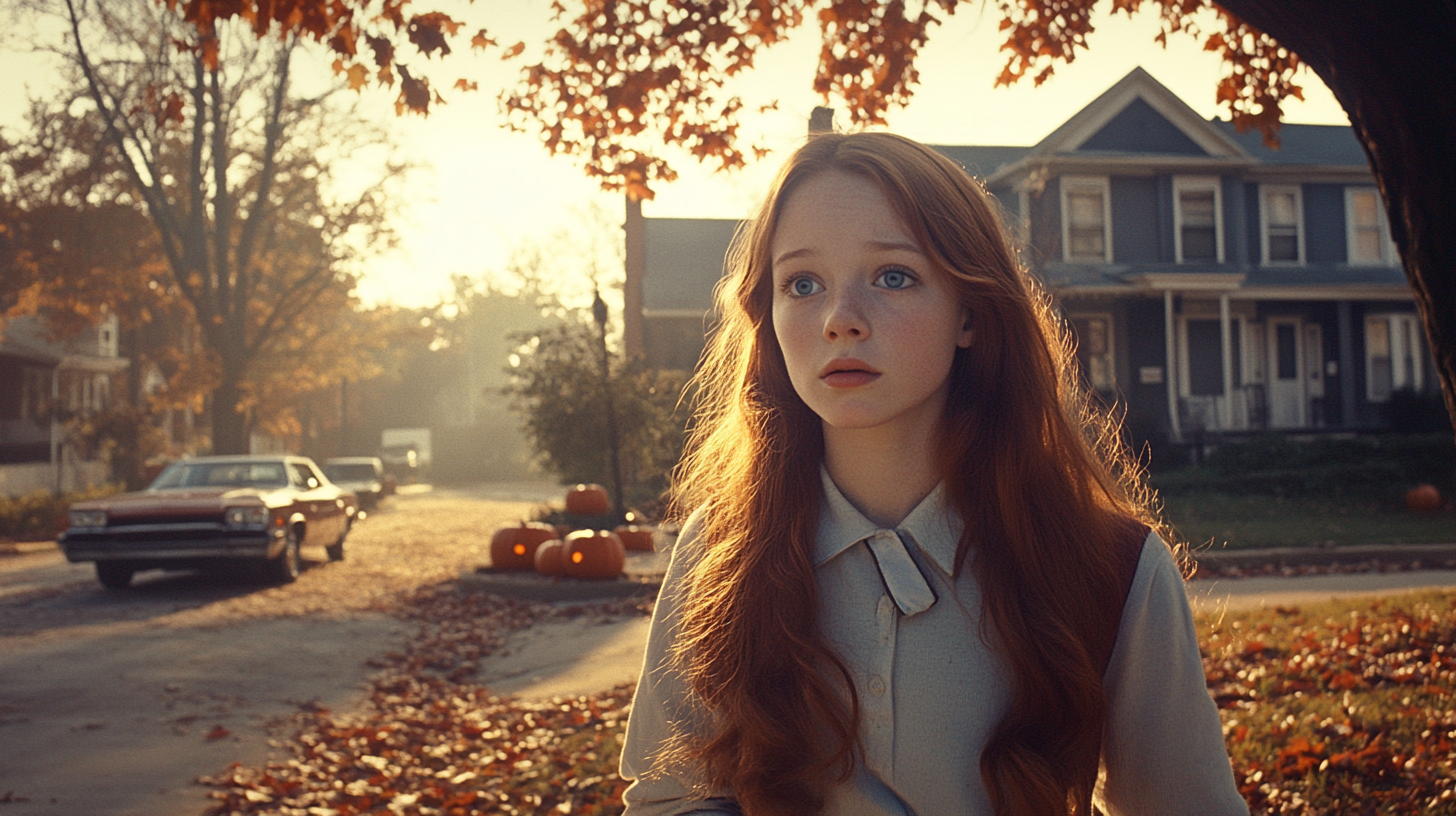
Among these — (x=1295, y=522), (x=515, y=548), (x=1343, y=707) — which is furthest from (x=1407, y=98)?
(x=1295, y=522)

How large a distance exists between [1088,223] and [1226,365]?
412 cm

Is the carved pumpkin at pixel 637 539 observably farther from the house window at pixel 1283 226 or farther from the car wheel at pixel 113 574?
the house window at pixel 1283 226

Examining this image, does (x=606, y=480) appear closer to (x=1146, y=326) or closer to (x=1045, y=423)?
(x=1146, y=326)

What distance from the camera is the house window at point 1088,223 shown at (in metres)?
22.9

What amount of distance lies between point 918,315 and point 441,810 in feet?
13.5

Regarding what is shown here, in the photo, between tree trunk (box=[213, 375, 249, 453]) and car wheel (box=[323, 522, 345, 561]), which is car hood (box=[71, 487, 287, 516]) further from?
tree trunk (box=[213, 375, 249, 453])

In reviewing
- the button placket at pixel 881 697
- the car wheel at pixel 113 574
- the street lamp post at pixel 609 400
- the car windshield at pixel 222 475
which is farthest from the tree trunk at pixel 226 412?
the button placket at pixel 881 697

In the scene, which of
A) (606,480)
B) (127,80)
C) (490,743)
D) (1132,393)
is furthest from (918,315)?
(127,80)

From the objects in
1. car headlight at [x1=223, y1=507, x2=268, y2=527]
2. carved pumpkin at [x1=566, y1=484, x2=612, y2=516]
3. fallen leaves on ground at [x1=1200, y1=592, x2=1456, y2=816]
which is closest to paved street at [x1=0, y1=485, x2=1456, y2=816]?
fallen leaves on ground at [x1=1200, y1=592, x2=1456, y2=816]

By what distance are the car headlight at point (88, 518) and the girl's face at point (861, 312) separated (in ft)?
39.5

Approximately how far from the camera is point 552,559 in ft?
39.8

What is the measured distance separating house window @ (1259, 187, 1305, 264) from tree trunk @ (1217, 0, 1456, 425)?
2318 centimetres

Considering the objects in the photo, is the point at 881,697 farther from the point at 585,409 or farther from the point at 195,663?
the point at 585,409

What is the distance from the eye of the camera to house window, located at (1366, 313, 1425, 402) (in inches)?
965
